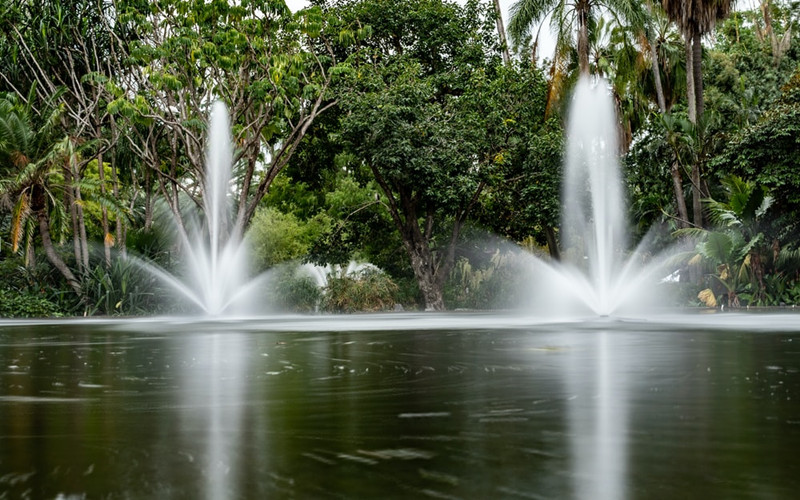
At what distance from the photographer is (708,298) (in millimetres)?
25172

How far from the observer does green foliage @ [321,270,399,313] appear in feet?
95.6

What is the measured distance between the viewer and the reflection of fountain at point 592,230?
19.7 meters

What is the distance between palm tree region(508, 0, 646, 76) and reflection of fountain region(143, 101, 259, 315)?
1021 centimetres

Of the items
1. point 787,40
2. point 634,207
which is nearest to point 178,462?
point 634,207

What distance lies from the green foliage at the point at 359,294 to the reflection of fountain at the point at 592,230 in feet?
16.7

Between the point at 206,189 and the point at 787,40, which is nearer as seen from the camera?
the point at 206,189

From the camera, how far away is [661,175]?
99.1 feet

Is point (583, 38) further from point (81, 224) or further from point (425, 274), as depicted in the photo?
point (81, 224)

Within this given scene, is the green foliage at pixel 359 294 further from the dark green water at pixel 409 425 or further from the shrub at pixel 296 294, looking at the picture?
Answer: the dark green water at pixel 409 425

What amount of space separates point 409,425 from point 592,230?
27047mm

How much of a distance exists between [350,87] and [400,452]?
24.5m

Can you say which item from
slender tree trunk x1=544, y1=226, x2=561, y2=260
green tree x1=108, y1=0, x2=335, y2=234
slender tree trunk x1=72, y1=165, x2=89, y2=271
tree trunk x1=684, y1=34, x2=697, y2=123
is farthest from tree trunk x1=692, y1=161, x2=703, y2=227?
slender tree trunk x1=72, y1=165, x2=89, y2=271

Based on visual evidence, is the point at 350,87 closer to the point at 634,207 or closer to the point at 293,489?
the point at 634,207

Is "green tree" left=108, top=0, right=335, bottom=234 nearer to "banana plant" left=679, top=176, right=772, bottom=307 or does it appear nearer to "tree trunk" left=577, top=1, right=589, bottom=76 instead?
"tree trunk" left=577, top=1, right=589, bottom=76
